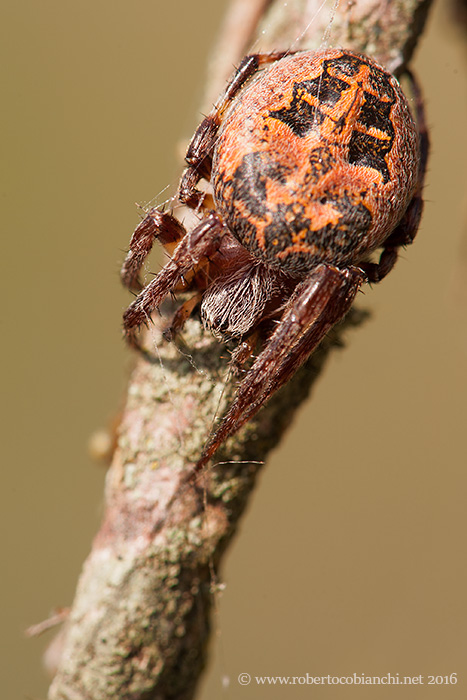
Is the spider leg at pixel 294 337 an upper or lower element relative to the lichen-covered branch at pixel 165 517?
upper

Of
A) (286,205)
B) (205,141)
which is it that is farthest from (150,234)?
(286,205)

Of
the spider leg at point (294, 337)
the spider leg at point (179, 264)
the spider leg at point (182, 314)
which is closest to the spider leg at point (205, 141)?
the spider leg at point (179, 264)

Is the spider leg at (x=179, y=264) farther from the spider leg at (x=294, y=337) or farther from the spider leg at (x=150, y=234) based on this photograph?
the spider leg at (x=294, y=337)

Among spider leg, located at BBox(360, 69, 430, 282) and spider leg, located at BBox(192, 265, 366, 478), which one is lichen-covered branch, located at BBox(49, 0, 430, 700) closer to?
spider leg, located at BBox(192, 265, 366, 478)

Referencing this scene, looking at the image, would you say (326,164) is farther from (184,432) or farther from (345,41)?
(184,432)

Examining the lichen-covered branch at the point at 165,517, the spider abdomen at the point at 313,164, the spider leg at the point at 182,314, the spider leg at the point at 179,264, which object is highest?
the spider abdomen at the point at 313,164

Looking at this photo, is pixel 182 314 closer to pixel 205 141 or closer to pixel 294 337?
pixel 294 337
